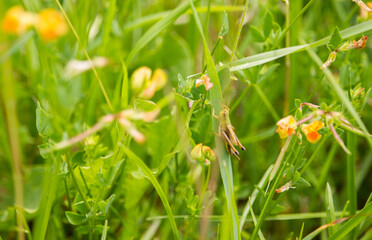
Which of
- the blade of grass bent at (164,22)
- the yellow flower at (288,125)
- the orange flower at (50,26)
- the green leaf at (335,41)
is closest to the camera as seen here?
the orange flower at (50,26)

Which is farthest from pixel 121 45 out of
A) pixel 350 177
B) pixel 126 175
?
pixel 350 177

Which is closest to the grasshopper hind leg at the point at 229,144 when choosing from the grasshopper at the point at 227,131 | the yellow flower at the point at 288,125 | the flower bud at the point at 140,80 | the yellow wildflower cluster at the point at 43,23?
the grasshopper at the point at 227,131

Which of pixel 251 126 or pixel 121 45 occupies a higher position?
pixel 121 45

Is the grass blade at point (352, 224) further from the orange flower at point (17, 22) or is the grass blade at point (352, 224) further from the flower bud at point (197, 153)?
the orange flower at point (17, 22)

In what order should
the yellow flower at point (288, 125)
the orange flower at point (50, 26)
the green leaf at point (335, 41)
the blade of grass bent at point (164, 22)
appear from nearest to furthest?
1. the orange flower at point (50, 26)
2. the yellow flower at point (288, 125)
3. the green leaf at point (335, 41)
4. the blade of grass bent at point (164, 22)

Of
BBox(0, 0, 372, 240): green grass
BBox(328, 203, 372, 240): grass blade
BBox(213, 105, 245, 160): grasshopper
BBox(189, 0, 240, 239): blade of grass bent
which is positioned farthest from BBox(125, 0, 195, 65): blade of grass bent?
BBox(328, 203, 372, 240): grass blade

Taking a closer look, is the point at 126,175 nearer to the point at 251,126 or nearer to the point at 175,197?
the point at 175,197

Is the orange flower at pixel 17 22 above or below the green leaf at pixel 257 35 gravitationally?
above

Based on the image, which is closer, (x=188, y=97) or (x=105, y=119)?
(x=105, y=119)

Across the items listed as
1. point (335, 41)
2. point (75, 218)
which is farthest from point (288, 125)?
point (75, 218)
